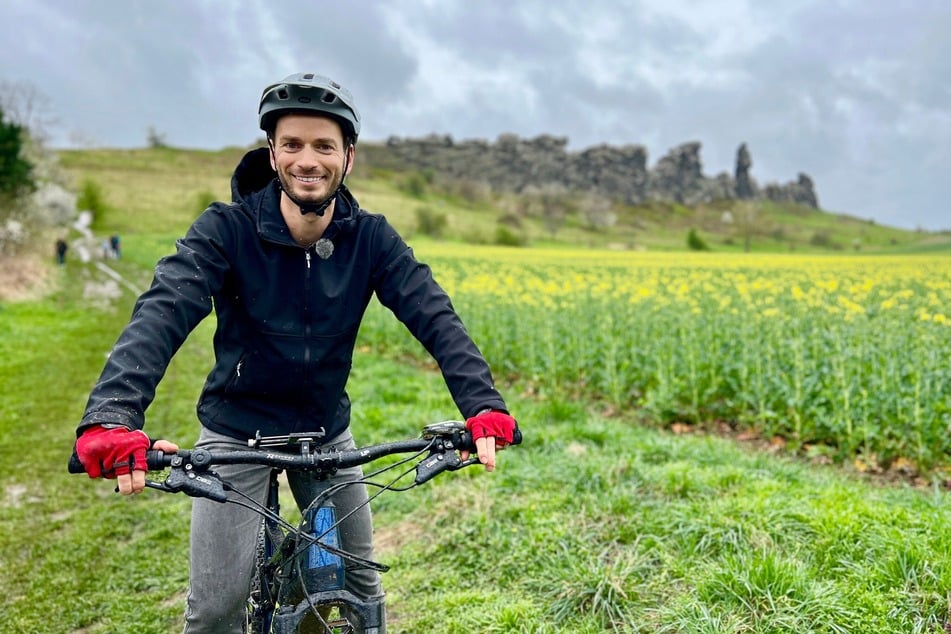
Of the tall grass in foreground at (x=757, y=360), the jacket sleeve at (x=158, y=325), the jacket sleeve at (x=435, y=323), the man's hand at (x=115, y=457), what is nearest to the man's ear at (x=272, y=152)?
the jacket sleeve at (x=158, y=325)

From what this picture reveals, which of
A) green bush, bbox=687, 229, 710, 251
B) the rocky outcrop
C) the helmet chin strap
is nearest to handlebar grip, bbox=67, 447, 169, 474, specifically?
the helmet chin strap

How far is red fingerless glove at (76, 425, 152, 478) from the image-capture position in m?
2.20

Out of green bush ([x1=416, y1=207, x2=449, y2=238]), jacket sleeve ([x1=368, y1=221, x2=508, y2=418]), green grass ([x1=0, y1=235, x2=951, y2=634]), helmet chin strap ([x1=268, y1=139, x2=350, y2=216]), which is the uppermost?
green bush ([x1=416, y1=207, x2=449, y2=238])

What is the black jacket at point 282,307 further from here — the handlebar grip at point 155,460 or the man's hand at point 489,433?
the handlebar grip at point 155,460

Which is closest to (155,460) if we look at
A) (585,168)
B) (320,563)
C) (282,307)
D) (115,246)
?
(320,563)

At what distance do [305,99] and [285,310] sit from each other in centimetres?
83

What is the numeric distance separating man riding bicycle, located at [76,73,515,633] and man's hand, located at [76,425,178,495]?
0.49 m

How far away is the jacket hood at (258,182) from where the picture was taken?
315 centimetres

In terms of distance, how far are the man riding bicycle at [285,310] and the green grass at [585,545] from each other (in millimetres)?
1816

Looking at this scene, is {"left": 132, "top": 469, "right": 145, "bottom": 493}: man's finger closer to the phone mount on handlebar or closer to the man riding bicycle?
the man riding bicycle

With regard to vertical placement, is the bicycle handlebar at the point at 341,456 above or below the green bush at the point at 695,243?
below

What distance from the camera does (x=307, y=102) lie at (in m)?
2.83

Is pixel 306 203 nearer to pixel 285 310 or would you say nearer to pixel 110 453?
pixel 285 310

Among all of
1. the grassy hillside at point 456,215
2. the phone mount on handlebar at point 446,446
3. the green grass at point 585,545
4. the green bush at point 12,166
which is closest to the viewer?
the phone mount on handlebar at point 446,446
